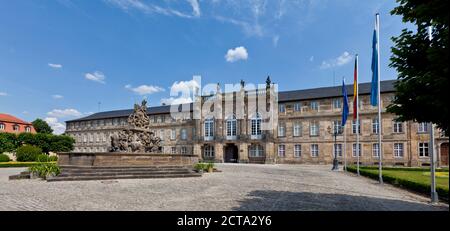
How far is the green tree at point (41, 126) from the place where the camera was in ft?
270

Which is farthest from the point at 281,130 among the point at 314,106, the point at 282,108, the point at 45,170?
the point at 45,170

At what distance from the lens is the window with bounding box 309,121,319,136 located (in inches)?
1599

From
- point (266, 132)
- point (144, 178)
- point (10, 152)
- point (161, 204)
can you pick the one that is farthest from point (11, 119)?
point (161, 204)

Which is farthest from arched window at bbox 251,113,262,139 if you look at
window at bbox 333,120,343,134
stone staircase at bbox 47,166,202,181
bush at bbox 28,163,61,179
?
bush at bbox 28,163,61,179

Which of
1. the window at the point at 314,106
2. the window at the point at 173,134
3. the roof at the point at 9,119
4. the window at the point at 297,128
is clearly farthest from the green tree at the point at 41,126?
the window at the point at 314,106

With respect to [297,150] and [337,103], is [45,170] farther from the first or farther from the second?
[337,103]

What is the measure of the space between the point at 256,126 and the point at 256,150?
13.5ft

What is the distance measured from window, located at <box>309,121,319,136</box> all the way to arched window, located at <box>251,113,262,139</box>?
8.30m

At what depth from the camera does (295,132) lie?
139ft

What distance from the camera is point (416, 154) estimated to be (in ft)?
113

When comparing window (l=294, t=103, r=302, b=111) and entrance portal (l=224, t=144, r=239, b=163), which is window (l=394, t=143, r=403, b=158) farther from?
entrance portal (l=224, t=144, r=239, b=163)
